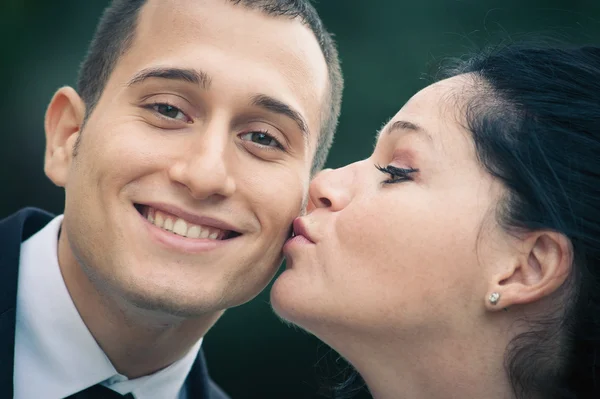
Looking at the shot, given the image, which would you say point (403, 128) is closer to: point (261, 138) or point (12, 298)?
point (261, 138)

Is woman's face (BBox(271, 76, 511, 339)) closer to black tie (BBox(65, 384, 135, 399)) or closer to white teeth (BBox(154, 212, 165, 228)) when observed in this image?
white teeth (BBox(154, 212, 165, 228))

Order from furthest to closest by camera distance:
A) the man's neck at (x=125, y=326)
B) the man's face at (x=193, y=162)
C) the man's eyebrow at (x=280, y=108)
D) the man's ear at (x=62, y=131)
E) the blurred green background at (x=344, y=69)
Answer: the blurred green background at (x=344, y=69), the man's ear at (x=62, y=131), the man's neck at (x=125, y=326), the man's eyebrow at (x=280, y=108), the man's face at (x=193, y=162)

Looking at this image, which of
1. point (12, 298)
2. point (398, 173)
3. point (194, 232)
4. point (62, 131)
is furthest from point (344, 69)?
point (12, 298)

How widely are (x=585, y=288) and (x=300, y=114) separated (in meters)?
1.14

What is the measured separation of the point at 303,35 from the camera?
2896 millimetres

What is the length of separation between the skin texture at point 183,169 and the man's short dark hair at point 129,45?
6cm

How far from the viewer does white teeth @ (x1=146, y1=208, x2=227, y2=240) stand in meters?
2.54

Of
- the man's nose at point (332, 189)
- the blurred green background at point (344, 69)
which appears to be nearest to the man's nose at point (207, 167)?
the man's nose at point (332, 189)

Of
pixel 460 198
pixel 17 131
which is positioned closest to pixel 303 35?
pixel 460 198

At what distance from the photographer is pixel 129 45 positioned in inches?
112

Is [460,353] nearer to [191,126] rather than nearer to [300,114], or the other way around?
[300,114]

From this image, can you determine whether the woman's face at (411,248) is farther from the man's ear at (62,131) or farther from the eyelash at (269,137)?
the man's ear at (62,131)

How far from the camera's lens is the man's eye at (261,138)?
106 inches

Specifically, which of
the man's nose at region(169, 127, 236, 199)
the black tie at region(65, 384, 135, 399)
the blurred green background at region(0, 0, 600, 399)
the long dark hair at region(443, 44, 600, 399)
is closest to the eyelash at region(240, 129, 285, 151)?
the man's nose at region(169, 127, 236, 199)
